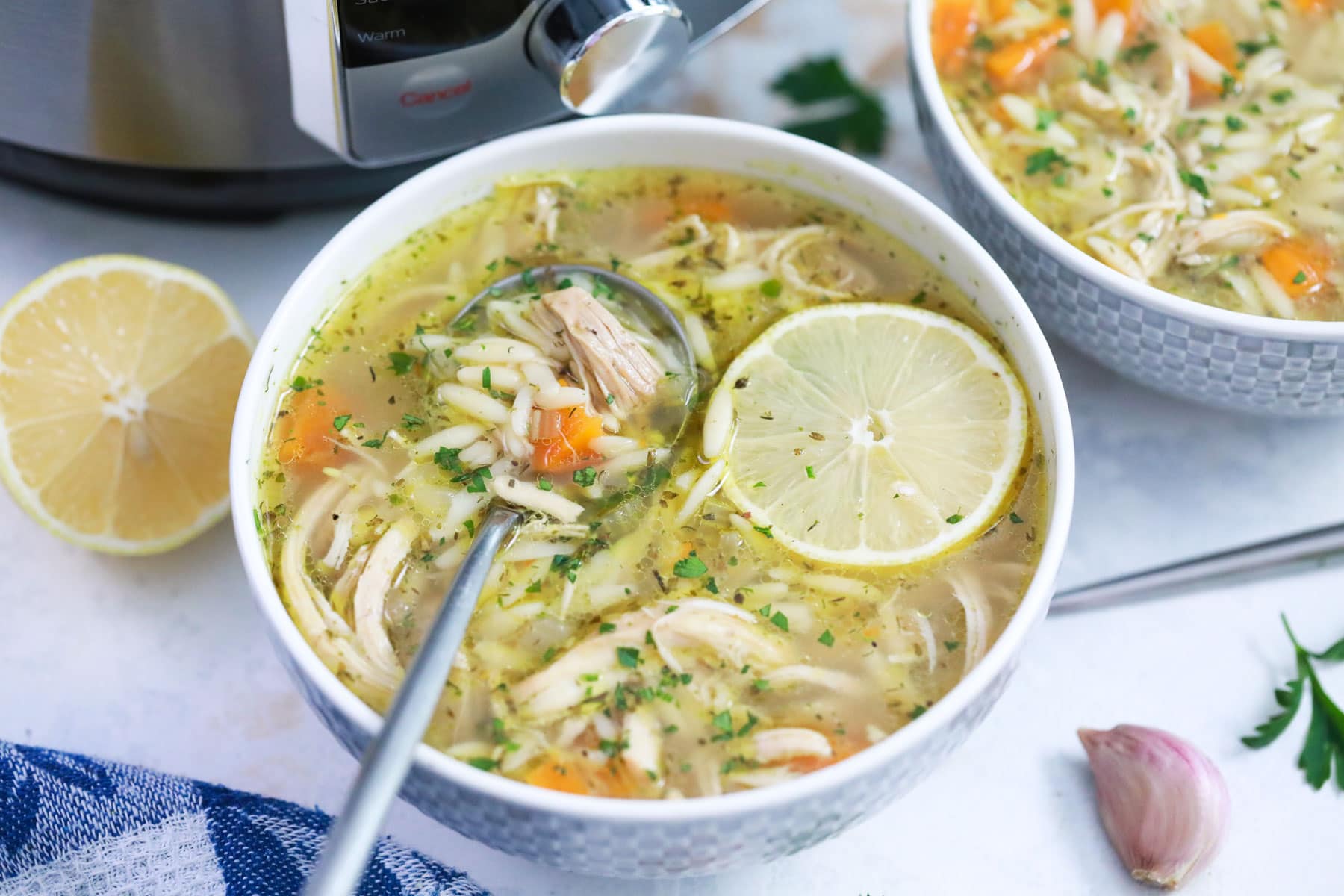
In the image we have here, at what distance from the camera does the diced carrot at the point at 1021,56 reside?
2277 mm

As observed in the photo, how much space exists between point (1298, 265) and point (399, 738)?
5.11 ft

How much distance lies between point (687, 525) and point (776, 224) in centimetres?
55

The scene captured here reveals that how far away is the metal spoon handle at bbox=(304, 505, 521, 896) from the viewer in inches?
49.2

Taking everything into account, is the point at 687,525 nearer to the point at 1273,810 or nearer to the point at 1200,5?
the point at 1273,810

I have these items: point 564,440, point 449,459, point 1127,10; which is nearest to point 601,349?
point 564,440

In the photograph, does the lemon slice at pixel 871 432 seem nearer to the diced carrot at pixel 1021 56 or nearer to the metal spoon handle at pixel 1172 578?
the metal spoon handle at pixel 1172 578

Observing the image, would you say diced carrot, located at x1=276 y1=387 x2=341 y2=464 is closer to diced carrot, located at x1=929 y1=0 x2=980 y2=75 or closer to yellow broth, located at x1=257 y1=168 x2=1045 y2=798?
yellow broth, located at x1=257 y1=168 x2=1045 y2=798

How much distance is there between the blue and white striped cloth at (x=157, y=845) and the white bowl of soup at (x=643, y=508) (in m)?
0.27

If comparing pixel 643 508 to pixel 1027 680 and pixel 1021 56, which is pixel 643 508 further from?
pixel 1021 56

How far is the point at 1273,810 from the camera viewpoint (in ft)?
6.21

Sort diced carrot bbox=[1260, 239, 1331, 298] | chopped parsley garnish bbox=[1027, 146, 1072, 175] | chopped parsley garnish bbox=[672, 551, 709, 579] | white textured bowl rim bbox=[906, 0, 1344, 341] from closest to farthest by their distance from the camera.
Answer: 1. chopped parsley garnish bbox=[672, 551, 709, 579]
2. white textured bowl rim bbox=[906, 0, 1344, 341]
3. diced carrot bbox=[1260, 239, 1331, 298]
4. chopped parsley garnish bbox=[1027, 146, 1072, 175]

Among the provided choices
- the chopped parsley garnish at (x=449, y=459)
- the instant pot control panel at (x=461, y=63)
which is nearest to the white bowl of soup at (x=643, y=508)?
the chopped parsley garnish at (x=449, y=459)

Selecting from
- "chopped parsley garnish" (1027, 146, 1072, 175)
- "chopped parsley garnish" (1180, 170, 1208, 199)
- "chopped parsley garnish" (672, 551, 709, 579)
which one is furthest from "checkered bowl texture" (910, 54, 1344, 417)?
"chopped parsley garnish" (672, 551, 709, 579)

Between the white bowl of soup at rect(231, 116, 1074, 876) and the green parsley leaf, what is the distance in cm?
56
